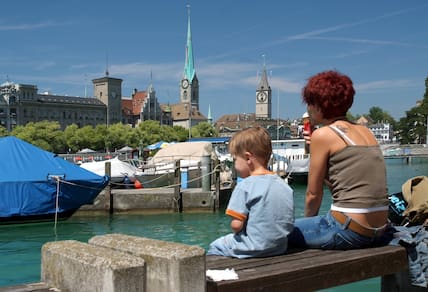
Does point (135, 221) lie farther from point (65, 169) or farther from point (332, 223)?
point (332, 223)

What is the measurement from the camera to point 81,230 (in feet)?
58.7

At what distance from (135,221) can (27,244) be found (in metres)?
5.21

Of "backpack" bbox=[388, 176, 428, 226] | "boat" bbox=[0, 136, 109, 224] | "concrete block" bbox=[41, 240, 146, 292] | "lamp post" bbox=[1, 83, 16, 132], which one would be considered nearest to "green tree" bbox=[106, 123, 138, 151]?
"lamp post" bbox=[1, 83, 16, 132]

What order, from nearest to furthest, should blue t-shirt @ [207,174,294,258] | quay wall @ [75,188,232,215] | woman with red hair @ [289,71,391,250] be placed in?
blue t-shirt @ [207,174,294,258], woman with red hair @ [289,71,391,250], quay wall @ [75,188,232,215]

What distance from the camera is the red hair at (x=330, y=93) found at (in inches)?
153

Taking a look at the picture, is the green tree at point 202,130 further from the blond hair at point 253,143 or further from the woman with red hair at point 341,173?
the blond hair at point 253,143

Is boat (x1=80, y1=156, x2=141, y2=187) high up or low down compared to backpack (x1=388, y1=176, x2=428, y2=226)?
down


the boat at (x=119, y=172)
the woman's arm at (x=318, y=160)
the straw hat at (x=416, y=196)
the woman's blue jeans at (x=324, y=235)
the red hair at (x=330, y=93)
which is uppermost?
the red hair at (x=330, y=93)

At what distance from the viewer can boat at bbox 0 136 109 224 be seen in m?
16.8

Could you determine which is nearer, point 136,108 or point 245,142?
point 245,142

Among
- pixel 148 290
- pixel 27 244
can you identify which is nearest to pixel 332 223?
pixel 148 290

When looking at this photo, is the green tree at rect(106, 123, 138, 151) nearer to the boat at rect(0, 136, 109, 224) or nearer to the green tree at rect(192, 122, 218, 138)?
the green tree at rect(192, 122, 218, 138)

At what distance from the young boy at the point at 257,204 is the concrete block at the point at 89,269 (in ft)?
3.31

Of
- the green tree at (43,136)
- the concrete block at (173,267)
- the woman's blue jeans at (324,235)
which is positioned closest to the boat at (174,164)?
the woman's blue jeans at (324,235)
